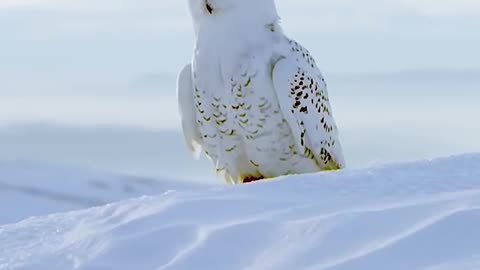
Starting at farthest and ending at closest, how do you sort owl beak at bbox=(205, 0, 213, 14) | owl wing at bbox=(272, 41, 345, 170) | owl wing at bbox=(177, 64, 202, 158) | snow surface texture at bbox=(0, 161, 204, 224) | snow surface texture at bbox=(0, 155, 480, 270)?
snow surface texture at bbox=(0, 161, 204, 224) < owl wing at bbox=(177, 64, 202, 158) < owl beak at bbox=(205, 0, 213, 14) < owl wing at bbox=(272, 41, 345, 170) < snow surface texture at bbox=(0, 155, 480, 270)

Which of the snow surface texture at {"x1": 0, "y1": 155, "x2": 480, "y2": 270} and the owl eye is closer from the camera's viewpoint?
the snow surface texture at {"x1": 0, "y1": 155, "x2": 480, "y2": 270}

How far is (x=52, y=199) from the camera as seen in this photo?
2400 centimetres

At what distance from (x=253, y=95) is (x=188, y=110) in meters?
0.57

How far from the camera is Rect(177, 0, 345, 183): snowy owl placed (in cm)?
688

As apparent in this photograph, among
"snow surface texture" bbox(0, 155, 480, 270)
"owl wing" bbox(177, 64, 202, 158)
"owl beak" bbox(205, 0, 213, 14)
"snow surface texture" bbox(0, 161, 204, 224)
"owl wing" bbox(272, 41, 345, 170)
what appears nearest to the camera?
"snow surface texture" bbox(0, 155, 480, 270)

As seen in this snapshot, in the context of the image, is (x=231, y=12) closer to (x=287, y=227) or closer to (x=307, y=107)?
(x=307, y=107)

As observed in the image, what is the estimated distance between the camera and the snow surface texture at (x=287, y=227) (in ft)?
12.4

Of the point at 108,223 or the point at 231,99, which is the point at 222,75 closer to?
the point at 231,99

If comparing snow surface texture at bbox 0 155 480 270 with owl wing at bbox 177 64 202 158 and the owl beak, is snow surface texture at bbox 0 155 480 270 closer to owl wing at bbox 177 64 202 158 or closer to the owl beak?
the owl beak

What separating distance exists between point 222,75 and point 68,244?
2765mm

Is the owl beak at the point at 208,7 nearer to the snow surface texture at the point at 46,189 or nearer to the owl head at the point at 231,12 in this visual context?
the owl head at the point at 231,12

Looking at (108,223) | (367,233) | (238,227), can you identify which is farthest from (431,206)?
(108,223)

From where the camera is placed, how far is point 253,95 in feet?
22.5

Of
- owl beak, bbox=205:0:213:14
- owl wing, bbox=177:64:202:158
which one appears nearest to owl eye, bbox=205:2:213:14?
owl beak, bbox=205:0:213:14
